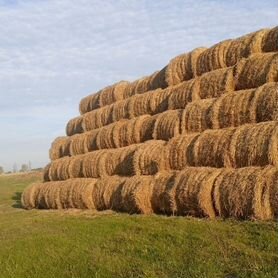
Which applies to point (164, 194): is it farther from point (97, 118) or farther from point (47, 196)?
point (97, 118)

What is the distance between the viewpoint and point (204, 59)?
16.8m

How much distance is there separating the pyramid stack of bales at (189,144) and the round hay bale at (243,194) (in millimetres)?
22

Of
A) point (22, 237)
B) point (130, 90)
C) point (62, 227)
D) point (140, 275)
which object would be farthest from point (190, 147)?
point (130, 90)

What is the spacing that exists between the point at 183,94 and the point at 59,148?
9.63 m

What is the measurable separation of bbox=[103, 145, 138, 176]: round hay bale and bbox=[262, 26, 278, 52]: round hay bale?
5.26 metres

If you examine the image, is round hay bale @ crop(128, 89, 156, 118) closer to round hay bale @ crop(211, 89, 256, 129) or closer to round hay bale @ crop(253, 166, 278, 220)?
round hay bale @ crop(211, 89, 256, 129)

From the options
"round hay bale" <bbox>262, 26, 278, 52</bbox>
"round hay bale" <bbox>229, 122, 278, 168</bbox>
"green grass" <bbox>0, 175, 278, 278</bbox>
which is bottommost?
→ "green grass" <bbox>0, 175, 278, 278</bbox>

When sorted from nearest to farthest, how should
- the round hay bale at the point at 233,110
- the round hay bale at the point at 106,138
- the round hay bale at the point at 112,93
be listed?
the round hay bale at the point at 233,110 < the round hay bale at the point at 106,138 < the round hay bale at the point at 112,93

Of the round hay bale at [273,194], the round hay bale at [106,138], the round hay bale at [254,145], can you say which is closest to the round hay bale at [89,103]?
the round hay bale at [106,138]

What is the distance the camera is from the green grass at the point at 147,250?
8.06m

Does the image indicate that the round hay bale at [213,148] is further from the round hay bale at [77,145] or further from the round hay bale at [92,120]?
the round hay bale at [92,120]

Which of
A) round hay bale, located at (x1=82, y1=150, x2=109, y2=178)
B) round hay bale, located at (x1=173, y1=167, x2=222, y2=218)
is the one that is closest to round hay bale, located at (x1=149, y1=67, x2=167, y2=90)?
round hay bale, located at (x1=82, y1=150, x2=109, y2=178)

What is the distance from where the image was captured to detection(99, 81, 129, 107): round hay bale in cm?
2203

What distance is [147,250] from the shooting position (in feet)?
31.3
